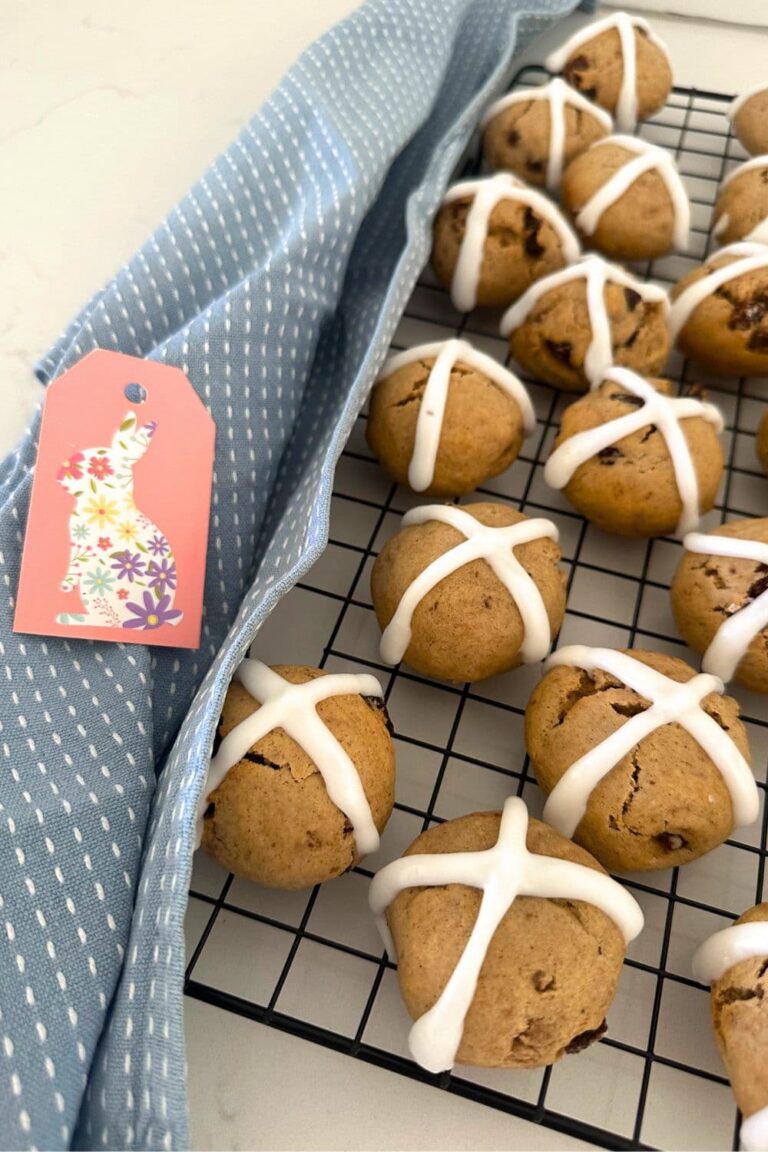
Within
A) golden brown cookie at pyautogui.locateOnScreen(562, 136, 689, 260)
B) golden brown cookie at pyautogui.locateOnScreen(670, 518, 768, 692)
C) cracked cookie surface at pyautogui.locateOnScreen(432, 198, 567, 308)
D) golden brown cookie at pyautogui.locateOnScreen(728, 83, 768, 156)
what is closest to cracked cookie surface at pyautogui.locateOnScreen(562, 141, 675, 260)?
golden brown cookie at pyautogui.locateOnScreen(562, 136, 689, 260)

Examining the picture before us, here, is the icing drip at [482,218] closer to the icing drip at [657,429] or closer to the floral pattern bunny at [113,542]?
the icing drip at [657,429]

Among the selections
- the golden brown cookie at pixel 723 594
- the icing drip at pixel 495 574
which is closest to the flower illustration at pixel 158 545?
the icing drip at pixel 495 574

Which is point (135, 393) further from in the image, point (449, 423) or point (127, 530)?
point (449, 423)

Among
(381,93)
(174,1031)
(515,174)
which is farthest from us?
(515,174)

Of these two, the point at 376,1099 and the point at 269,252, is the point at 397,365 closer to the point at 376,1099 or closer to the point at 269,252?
the point at 269,252

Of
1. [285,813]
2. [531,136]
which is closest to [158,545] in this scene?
[285,813]

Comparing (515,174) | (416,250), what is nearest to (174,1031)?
(416,250)

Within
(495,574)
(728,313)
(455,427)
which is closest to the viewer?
(495,574)
